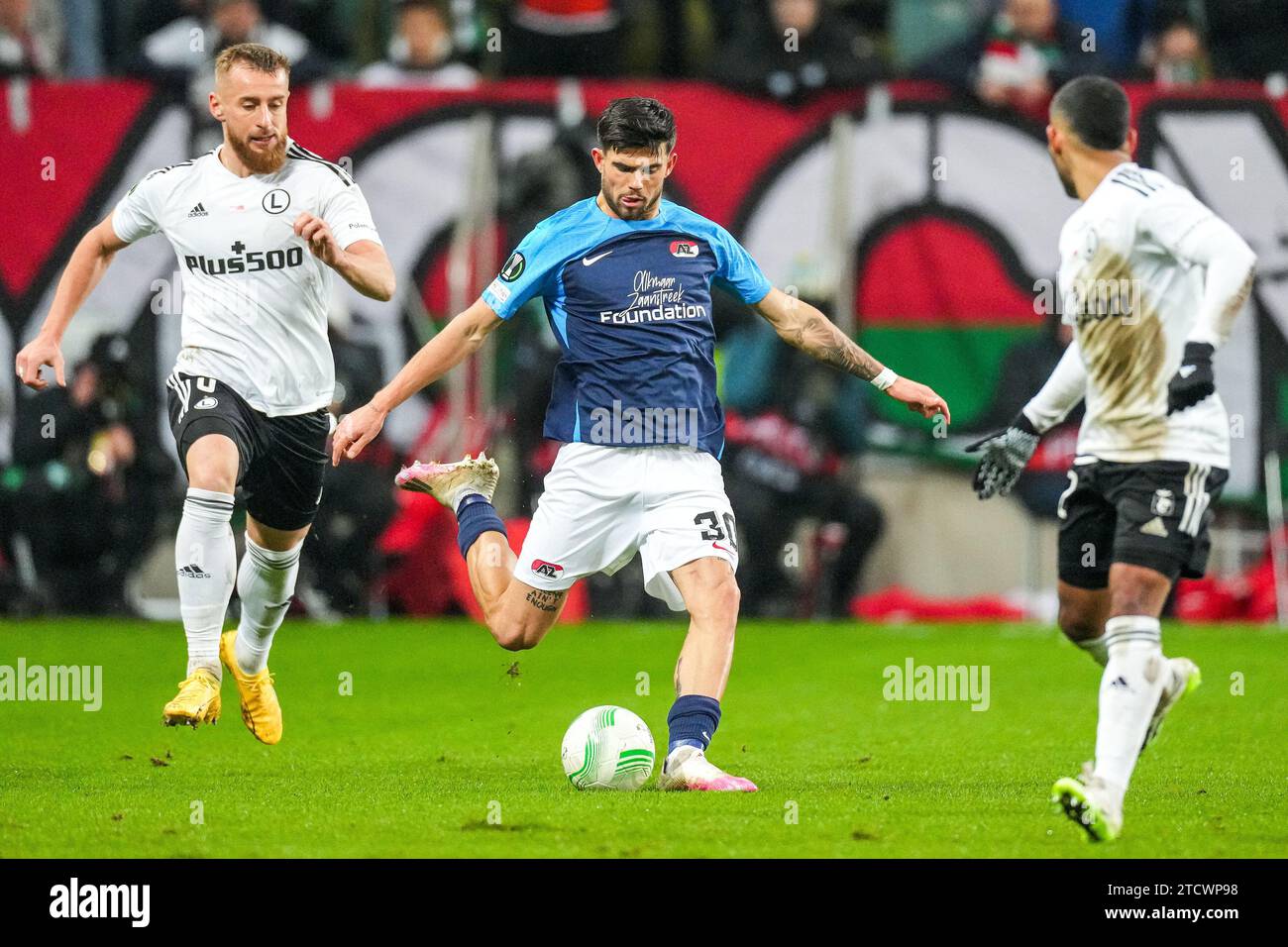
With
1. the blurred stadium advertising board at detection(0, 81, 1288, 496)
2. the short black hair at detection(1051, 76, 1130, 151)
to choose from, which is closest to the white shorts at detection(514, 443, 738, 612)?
the short black hair at detection(1051, 76, 1130, 151)

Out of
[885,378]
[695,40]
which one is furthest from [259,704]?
[695,40]

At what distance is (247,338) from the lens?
793 centimetres

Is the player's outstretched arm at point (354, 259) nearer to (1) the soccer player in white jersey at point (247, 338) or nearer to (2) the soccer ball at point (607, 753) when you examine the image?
(1) the soccer player in white jersey at point (247, 338)

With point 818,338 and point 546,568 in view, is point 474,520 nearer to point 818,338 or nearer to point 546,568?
point 546,568

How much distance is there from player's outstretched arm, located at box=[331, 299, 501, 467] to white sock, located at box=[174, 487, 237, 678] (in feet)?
2.11

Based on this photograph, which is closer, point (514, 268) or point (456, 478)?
point (514, 268)

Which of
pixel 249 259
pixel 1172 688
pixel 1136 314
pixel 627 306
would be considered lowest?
pixel 1172 688

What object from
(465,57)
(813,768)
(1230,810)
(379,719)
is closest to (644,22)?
(465,57)

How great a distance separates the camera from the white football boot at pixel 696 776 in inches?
268

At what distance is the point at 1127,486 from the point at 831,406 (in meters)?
8.82

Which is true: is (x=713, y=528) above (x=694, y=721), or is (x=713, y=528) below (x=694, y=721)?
above

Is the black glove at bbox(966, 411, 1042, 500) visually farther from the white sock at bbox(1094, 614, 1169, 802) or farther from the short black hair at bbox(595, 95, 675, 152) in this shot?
the short black hair at bbox(595, 95, 675, 152)

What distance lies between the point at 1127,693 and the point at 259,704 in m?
3.81

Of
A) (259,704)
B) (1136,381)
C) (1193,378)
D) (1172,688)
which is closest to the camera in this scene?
(1193,378)
